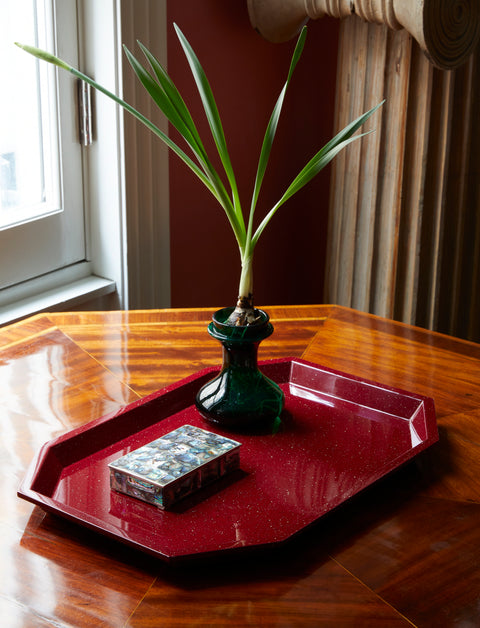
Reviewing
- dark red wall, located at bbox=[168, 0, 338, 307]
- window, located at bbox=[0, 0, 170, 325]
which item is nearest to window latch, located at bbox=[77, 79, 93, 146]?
window, located at bbox=[0, 0, 170, 325]

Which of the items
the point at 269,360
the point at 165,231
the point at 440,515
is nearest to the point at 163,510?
the point at 440,515

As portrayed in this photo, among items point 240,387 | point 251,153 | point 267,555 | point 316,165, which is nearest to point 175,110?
point 316,165

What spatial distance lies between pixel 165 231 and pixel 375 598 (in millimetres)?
1283

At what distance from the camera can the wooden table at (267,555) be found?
0.72m

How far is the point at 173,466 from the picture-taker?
2.86ft

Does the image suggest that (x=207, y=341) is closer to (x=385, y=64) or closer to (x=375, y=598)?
(x=375, y=598)

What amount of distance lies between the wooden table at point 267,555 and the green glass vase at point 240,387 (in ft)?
0.54

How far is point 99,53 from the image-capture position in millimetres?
1706

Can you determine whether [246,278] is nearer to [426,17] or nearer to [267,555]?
[267,555]

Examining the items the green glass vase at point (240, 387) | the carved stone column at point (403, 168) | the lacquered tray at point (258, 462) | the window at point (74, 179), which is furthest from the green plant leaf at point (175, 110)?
the carved stone column at point (403, 168)

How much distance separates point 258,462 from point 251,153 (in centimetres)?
132

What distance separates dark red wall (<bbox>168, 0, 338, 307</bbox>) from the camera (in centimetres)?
193

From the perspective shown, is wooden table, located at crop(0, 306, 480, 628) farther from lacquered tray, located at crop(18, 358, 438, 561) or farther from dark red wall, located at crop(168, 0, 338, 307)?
dark red wall, located at crop(168, 0, 338, 307)

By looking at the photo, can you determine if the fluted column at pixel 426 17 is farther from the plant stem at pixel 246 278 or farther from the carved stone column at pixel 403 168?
the plant stem at pixel 246 278
